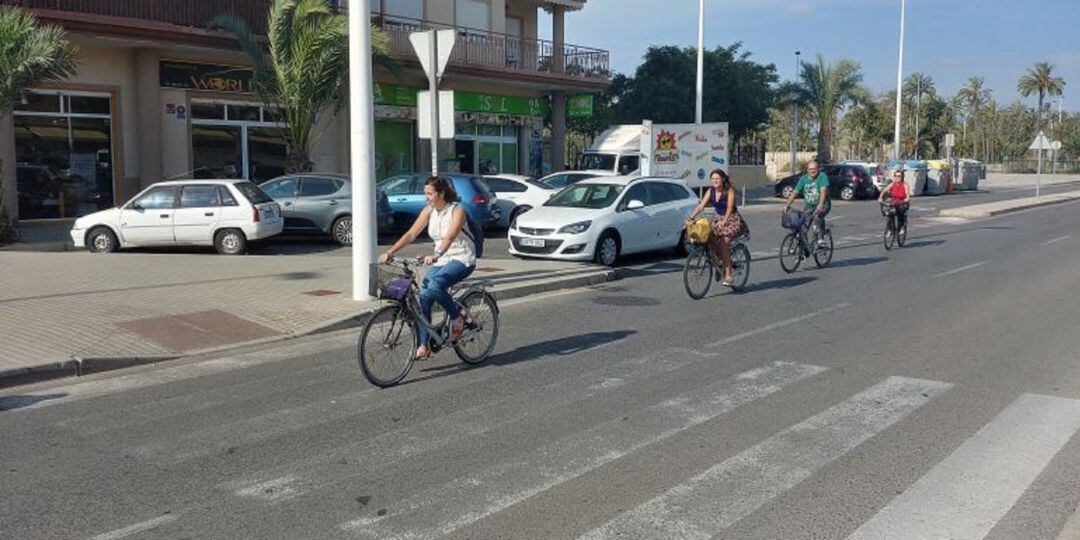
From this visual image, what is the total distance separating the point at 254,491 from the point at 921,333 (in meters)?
7.37

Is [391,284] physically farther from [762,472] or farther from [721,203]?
[721,203]

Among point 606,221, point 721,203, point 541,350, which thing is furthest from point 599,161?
point 541,350

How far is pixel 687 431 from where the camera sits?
6184mm

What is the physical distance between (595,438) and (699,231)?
651 centimetres

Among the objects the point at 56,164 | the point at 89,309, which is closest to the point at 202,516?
the point at 89,309

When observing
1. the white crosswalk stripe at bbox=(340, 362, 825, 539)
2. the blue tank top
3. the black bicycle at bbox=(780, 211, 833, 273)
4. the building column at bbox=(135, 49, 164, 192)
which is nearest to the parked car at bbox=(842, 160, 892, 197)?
the black bicycle at bbox=(780, 211, 833, 273)

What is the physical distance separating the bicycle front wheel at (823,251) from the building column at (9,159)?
50.9 feet

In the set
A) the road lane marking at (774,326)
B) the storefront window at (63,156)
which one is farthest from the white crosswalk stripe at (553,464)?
the storefront window at (63,156)

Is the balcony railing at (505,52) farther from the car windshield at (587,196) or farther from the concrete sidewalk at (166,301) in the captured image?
the concrete sidewalk at (166,301)

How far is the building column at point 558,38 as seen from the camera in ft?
104

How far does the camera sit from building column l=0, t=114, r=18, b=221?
18.4m

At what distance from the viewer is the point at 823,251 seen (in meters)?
15.8

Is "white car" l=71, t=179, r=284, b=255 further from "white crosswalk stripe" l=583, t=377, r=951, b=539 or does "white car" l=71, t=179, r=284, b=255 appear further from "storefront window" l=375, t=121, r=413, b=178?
"white crosswalk stripe" l=583, t=377, r=951, b=539

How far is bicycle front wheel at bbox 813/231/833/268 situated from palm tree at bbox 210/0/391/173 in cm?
1102
